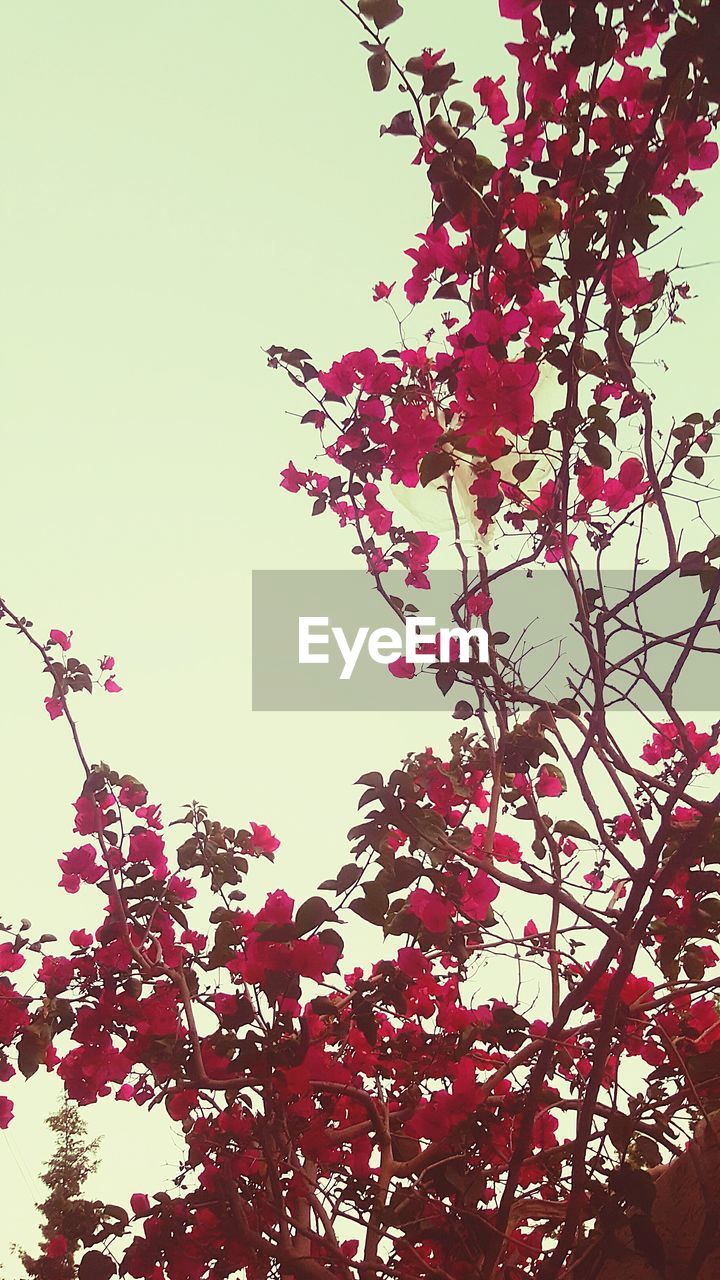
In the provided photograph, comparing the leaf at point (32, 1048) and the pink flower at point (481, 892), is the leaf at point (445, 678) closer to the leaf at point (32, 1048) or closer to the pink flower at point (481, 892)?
the pink flower at point (481, 892)

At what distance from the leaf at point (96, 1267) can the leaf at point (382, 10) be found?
2815mm

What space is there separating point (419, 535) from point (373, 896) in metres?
1.24

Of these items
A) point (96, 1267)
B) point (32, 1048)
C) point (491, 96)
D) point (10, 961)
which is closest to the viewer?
point (491, 96)

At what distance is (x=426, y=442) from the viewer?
204 centimetres

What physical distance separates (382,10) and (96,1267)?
283 cm

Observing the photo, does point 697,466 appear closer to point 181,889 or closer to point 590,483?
point 590,483

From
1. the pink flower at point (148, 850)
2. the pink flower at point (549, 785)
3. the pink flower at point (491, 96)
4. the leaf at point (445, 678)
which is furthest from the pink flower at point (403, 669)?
the pink flower at point (491, 96)

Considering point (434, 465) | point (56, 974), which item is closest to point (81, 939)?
point (56, 974)

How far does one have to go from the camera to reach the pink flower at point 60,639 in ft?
10.1

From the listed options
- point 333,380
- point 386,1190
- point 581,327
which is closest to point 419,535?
point 333,380

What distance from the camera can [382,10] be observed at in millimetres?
1569

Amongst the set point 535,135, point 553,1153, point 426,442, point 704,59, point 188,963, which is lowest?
point 553,1153

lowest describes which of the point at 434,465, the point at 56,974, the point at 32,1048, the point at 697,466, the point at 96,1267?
the point at 96,1267

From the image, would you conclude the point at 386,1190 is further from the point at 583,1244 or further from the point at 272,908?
the point at 272,908
